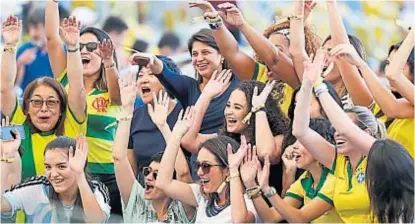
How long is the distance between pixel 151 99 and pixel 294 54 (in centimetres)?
91

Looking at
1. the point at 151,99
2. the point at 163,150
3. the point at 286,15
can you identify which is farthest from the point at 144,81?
the point at 286,15

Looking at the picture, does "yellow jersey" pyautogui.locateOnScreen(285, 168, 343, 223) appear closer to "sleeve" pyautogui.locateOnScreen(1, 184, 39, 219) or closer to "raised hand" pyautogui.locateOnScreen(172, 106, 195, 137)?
"raised hand" pyautogui.locateOnScreen(172, 106, 195, 137)

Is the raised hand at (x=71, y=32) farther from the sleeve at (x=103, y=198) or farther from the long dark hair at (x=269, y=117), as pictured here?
the long dark hair at (x=269, y=117)

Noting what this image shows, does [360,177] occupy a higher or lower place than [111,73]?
lower

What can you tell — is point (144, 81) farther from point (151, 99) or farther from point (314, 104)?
point (314, 104)

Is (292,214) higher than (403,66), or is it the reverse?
(403,66)

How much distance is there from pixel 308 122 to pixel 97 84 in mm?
1523

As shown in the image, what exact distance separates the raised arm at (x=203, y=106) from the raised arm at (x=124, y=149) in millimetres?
307

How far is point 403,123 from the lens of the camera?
488 centimetres

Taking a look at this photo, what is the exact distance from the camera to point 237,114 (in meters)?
5.31

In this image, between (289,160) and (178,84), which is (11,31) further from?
(289,160)

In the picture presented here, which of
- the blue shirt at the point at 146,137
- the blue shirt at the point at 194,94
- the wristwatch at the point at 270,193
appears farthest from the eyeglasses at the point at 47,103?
the wristwatch at the point at 270,193

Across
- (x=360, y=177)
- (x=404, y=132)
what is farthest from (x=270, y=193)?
(x=404, y=132)

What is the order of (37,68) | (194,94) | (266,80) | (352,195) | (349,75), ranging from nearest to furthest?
(352,195) → (349,75) → (266,80) → (194,94) → (37,68)
